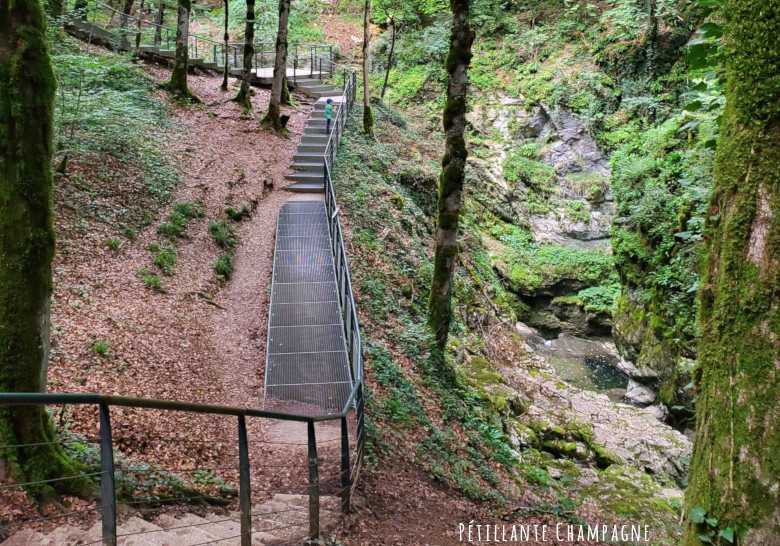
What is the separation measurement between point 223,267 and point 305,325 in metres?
2.72

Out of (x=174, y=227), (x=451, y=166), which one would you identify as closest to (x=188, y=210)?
(x=174, y=227)

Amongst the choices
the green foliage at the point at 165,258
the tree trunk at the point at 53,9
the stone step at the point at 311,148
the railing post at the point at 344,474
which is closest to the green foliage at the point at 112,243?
the green foliage at the point at 165,258

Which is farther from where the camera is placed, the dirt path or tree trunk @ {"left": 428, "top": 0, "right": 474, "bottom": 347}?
tree trunk @ {"left": 428, "top": 0, "right": 474, "bottom": 347}

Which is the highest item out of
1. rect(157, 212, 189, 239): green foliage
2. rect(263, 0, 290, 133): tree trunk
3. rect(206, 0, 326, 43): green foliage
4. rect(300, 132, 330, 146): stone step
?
rect(206, 0, 326, 43): green foliage

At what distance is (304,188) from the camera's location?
15.7 meters

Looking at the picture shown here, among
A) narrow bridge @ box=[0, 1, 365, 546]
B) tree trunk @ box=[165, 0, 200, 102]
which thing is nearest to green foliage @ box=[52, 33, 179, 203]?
tree trunk @ box=[165, 0, 200, 102]

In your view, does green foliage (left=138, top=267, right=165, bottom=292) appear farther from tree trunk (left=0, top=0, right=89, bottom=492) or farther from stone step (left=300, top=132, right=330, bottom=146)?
stone step (left=300, top=132, right=330, bottom=146)

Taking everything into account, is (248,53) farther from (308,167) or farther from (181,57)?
(308,167)

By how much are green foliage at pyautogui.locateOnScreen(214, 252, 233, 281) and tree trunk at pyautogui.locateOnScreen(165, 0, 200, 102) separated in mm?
10091

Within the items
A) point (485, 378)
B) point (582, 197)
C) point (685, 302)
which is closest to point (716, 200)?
point (485, 378)

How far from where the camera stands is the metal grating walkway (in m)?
8.01

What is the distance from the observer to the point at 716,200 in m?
2.62

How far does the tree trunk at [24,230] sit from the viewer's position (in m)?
3.72

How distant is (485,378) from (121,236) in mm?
8329
